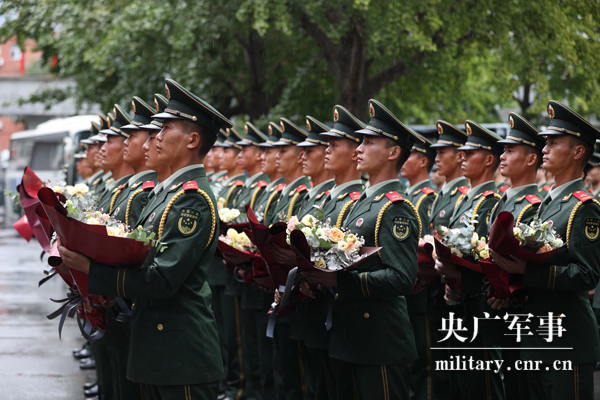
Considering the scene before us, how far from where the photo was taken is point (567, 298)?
171 inches

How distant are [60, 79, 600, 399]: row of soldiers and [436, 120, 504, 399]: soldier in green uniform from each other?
0.04 ft

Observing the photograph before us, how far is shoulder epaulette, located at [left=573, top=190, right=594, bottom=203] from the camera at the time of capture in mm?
4344

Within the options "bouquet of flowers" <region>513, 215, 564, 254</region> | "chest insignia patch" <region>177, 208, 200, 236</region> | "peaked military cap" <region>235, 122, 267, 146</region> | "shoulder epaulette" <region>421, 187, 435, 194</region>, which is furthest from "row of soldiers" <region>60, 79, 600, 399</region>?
"peaked military cap" <region>235, 122, 267, 146</region>

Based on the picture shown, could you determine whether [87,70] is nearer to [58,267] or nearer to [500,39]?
[500,39]

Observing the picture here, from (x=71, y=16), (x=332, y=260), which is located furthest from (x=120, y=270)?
(x=71, y=16)

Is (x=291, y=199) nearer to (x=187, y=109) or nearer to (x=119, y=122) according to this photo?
(x=119, y=122)

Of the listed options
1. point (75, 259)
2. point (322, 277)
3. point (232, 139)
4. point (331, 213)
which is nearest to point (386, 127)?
point (331, 213)

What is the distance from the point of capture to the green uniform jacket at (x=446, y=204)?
6.48 metres

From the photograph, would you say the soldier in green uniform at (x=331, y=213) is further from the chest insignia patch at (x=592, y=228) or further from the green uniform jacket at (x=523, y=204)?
the chest insignia patch at (x=592, y=228)

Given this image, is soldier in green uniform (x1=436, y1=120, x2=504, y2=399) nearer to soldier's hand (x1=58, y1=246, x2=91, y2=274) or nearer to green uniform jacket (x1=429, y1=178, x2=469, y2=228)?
green uniform jacket (x1=429, y1=178, x2=469, y2=228)

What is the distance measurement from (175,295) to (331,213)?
142cm

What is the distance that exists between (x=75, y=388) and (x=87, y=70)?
1284cm

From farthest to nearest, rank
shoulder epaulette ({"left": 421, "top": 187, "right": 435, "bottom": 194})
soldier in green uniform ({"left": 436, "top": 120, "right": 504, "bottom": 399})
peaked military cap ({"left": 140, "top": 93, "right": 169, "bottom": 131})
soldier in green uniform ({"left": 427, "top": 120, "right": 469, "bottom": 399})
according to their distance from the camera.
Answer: shoulder epaulette ({"left": 421, "top": 187, "right": 435, "bottom": 194})
soldier in green uniform ({"left": 427, "top": 120, "right": 469, "bottom": 399})
soldier in green uniform ({"left": 436, "top": 120, "right": 504, "bottom": 399})
peaked military cap ({"left": 140, "top": 93, "right": 169, "bottom": 131})

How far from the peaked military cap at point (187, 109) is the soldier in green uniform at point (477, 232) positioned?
1.86m
